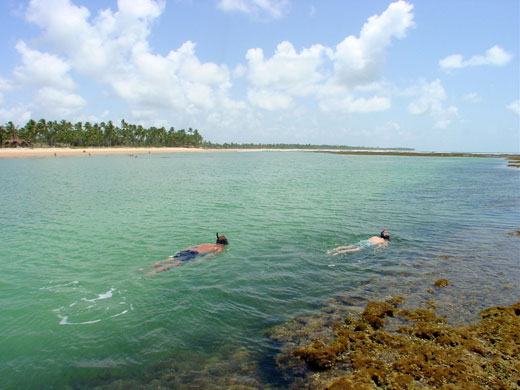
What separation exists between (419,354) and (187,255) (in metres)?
10.7

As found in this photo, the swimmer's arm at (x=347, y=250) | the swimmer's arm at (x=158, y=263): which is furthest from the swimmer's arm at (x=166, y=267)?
the swimmer's arm at (x=347, y=250)

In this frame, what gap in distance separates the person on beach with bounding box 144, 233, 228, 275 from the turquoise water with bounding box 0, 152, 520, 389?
0.52 m

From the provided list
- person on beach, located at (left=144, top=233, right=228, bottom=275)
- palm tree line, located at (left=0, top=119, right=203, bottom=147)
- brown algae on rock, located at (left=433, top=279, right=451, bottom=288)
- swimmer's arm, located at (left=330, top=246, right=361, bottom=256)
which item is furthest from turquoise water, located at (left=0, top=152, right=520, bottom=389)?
palm tree line, located at (left=0, top=119, right=203, bottom=147)

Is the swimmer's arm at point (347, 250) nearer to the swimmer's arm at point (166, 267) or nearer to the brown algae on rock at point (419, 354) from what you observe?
the brown algae on rock at point (419, 354)

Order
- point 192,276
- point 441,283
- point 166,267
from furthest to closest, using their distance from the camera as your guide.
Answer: point 166,267 < point 192,276 < point 441,283

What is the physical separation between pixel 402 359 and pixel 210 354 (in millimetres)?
4824

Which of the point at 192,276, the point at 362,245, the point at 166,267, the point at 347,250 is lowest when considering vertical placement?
the point at 192,276

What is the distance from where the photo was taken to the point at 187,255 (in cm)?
1498

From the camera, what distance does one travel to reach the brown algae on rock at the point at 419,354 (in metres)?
6.59

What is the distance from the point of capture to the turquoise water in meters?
7.91

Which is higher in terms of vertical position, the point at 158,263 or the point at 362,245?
the point at 362,245

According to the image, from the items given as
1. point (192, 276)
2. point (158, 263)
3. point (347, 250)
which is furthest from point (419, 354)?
point (158, 263)

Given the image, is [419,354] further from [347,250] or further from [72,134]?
[72,134]

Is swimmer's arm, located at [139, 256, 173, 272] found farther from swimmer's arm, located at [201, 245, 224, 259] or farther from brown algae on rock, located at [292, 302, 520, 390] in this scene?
brown algae on rock, located at [292, 302, 520, 390]
